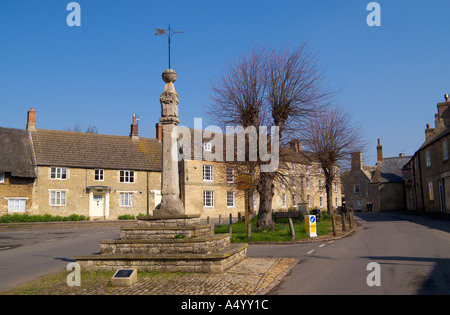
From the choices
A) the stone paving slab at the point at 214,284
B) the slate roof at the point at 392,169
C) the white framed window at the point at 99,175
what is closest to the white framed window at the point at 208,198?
the white framed window at the point at 99,175

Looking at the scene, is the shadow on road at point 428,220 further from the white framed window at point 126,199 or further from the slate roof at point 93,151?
the slate roof at point 93,151

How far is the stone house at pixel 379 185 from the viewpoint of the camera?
2367 inches

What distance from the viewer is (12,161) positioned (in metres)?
35.9

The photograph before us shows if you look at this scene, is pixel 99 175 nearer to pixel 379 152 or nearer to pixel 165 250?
pixel 165 250

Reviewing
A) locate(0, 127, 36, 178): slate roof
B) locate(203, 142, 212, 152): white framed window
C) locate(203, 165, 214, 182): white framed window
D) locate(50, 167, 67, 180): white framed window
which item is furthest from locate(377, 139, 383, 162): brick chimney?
locate(0, 127, 36, 178): slate roof

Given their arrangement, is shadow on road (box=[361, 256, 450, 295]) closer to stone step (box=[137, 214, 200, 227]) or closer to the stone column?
stone step (box=[137, 214, 200, 227])

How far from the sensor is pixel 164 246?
430 inches

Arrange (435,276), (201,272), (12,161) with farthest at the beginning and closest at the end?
(12,161) < (201,272) < (435,276)

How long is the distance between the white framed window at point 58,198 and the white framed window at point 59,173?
1399 mm

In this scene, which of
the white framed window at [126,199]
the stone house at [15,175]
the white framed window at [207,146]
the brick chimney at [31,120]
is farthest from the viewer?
the white framed window at [207,146]

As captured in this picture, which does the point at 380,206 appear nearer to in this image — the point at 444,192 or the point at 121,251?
the point at 444,192

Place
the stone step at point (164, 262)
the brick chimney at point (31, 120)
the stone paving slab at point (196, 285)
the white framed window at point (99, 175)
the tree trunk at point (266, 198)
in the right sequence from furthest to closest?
the white framed window at point (99, 175) < the brick chimney at point (31, 120) < the tree trunk at point (266, 198) < the stone step at point (164, 262) < the stone paving slab at point (196, 285)

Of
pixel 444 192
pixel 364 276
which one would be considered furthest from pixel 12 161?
pixel 444 192

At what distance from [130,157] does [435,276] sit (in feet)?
122
